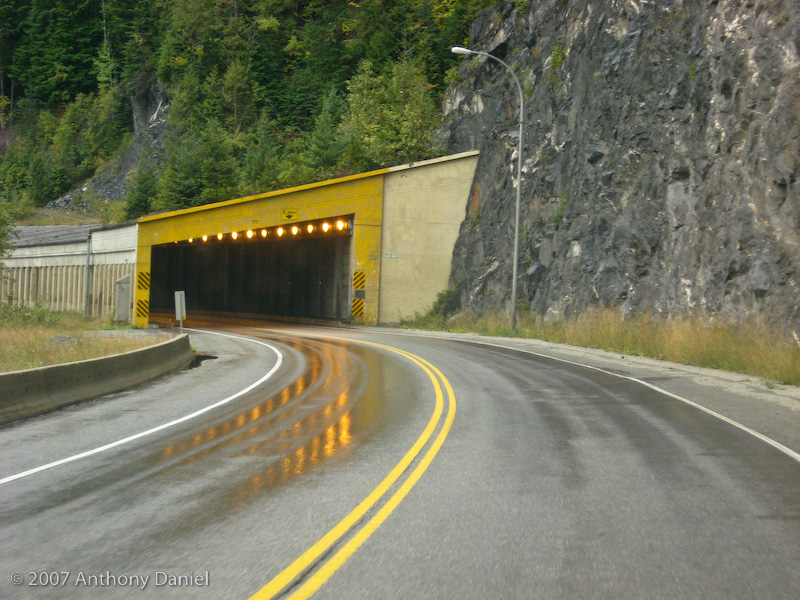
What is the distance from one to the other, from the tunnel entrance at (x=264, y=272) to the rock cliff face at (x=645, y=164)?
8281 millimetres

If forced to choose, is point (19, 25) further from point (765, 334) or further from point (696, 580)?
point (696, 580)

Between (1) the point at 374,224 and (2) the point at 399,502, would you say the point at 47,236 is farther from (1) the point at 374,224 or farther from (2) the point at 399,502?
(2) the point at 399,502

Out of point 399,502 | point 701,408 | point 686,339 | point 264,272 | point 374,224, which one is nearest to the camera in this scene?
point 399,502

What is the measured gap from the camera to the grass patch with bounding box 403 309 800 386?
15.7 meters

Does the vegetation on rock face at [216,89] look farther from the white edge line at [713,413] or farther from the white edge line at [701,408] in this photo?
the white edge line at [713,413]

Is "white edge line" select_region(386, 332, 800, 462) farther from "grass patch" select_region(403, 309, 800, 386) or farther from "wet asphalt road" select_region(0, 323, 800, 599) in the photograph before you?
"grass patch" select_region(403, 309, 800, 386)

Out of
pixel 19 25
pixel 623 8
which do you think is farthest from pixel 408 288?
pixel 19 25

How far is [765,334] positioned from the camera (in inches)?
669

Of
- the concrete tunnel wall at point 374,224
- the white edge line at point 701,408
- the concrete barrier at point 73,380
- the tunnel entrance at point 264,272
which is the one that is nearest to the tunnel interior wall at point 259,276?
the tunnel entrance at point 264,272

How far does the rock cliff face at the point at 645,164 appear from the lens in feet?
64.3

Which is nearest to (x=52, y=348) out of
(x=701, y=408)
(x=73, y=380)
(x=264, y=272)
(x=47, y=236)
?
(x=73, y=380)

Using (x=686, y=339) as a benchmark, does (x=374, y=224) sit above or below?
above

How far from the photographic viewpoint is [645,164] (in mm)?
26828

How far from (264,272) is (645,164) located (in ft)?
105
